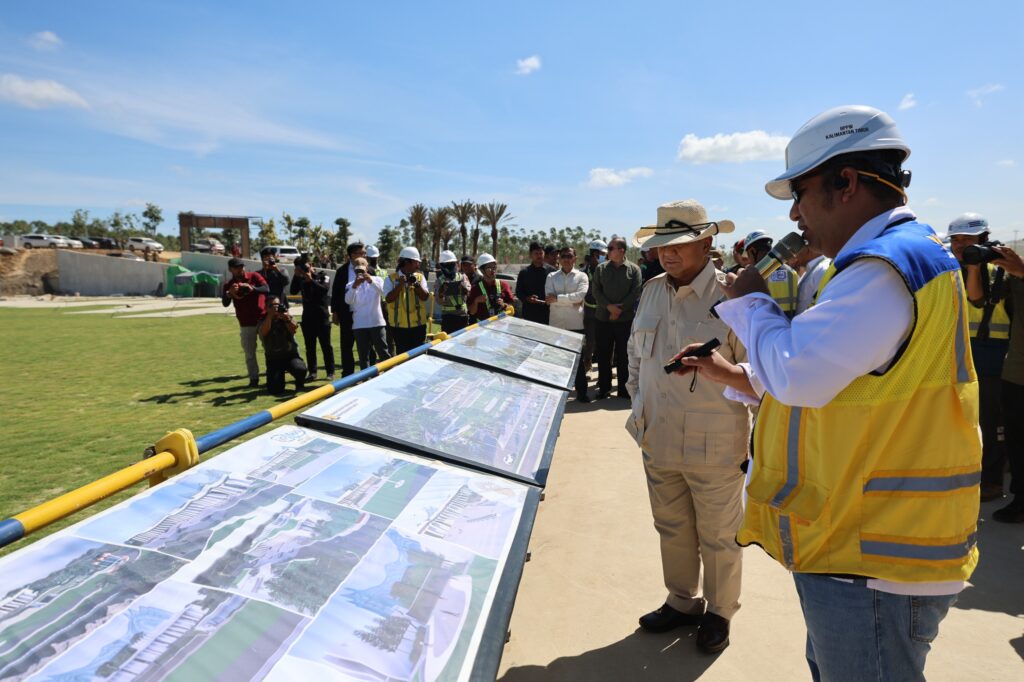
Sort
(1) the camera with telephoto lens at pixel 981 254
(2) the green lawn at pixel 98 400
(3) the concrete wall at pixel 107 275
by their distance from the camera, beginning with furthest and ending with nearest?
(3) the concrete wall at pixel 107 275 < (2) the green lawn at pixel 98 400 < (1) the camera with telephoto lens at pixel 981 254

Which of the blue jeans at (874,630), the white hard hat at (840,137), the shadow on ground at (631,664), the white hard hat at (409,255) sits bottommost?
the shadow on ground at (631,664)

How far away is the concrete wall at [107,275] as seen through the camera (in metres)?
35.5

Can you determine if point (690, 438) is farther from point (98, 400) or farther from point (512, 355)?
point (98, 400)

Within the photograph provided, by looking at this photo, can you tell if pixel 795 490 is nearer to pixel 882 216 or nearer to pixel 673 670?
pixel 882 216

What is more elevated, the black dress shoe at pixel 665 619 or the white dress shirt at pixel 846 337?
the white dress shirt at pixel 846 337

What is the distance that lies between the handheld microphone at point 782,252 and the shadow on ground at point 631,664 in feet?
6.04

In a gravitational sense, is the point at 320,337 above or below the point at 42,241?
below

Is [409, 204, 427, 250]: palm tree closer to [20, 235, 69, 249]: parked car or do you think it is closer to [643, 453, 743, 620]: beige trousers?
[20, 235, 69, 249]: parked car

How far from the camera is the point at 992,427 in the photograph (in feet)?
14.7

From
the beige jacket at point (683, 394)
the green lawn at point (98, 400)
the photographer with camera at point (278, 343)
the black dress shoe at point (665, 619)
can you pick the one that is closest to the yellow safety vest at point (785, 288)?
the beige jacket at point (683, 394)

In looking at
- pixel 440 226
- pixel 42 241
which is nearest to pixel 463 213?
pixel 440 226

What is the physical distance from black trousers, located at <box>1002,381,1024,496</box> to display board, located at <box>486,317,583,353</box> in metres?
3.46

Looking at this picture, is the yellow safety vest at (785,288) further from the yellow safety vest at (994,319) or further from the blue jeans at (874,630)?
the yellow safety vest at (994,319)

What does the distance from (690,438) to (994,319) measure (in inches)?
127
